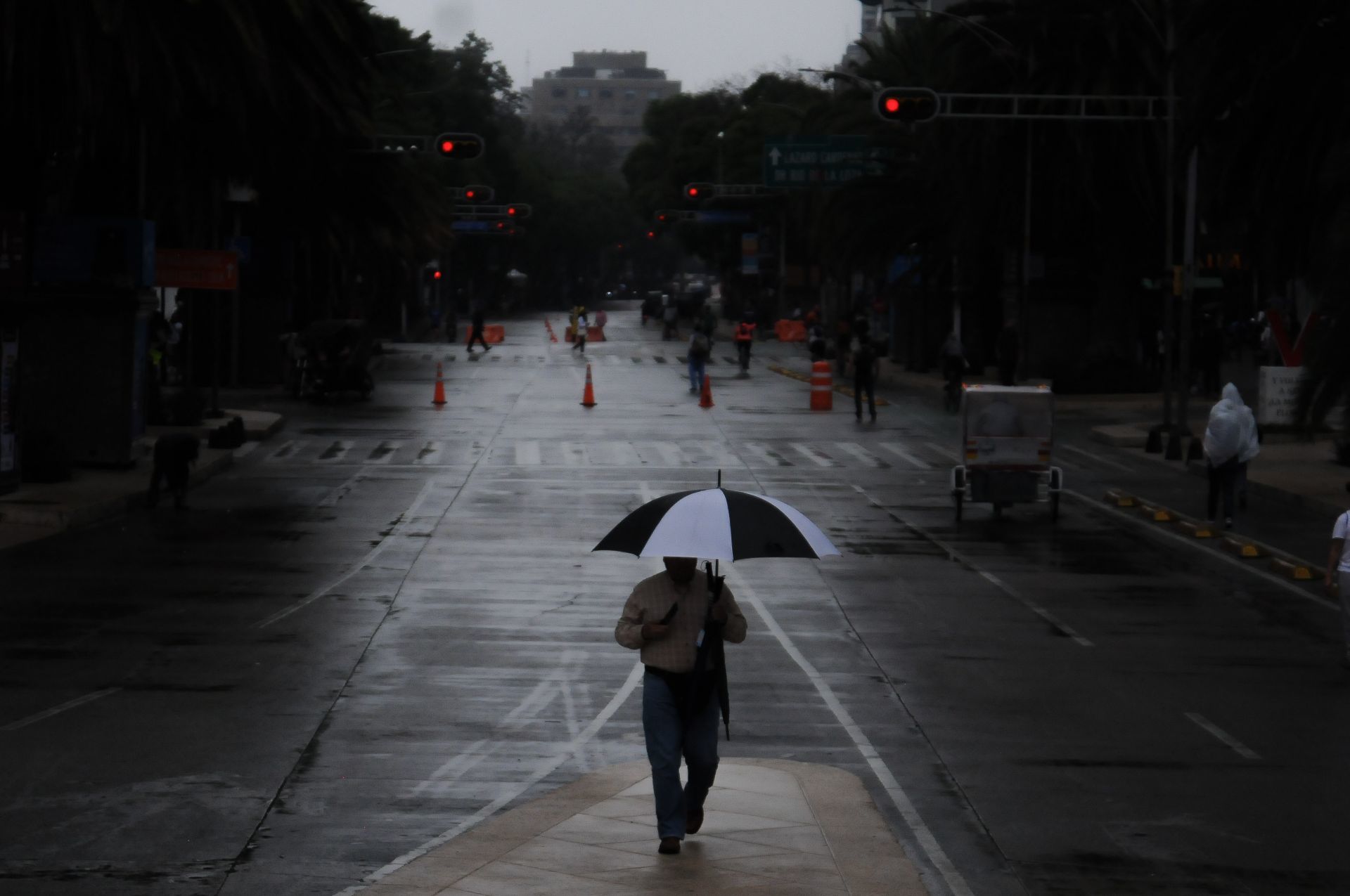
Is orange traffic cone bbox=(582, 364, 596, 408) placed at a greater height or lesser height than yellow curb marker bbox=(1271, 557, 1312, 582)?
greater

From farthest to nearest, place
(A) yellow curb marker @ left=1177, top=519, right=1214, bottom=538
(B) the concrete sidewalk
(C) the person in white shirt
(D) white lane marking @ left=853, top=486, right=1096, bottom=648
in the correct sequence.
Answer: (A) yellow curb marker @ left=1177, top=519, right=1214, bottom=538 < (B) the concrete sidewalk < (D) white lane marking @ left=853, top=486, right=1096, bottom=648 < (C) the person in white shirt

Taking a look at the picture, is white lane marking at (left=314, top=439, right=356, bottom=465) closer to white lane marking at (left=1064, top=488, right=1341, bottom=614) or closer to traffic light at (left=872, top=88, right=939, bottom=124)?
traffic light at (left=872, top=88, right=939, bottom=124)

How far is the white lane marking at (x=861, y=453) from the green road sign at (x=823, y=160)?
85.3ft

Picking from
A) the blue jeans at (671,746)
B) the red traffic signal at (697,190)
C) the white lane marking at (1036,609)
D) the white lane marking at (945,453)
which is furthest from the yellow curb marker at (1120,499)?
the red traffic signal at (697,190)

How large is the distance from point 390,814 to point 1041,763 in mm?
4212

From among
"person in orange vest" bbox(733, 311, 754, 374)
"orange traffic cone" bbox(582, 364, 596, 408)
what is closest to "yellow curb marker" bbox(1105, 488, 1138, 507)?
"orange traffic cone" bbox(582, 364, 596, 408)

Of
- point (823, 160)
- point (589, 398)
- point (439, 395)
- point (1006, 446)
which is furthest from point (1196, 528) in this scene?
point (823, 160)

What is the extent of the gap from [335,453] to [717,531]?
26.5 metres

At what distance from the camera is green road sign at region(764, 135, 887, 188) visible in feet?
208

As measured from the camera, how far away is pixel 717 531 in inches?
362

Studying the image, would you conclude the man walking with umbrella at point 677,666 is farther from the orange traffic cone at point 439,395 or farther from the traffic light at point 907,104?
the orange traffic cone at point 439,395

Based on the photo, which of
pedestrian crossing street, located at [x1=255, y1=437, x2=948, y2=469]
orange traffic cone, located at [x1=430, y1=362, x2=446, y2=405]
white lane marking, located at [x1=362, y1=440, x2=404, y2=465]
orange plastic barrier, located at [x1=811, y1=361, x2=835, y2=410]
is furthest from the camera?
orange traffic cone, located at [x1=430, y1=362, x2=446, y2=405]

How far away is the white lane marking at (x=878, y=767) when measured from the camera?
970cm

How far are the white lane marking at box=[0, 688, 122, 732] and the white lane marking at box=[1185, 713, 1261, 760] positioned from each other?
7.87m
